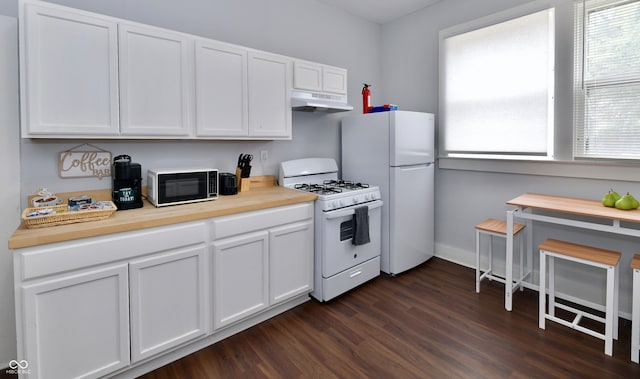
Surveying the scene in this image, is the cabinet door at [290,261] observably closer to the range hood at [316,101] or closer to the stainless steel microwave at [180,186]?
the stainless steel microwave at [180,186]

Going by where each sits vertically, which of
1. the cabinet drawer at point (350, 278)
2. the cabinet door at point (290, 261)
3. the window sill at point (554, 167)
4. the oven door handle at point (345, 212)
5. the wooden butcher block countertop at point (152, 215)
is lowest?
the cabinet drawer at point (350, 278)

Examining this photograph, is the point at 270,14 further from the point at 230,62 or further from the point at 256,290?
the point at 256,290

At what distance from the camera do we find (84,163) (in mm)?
2094

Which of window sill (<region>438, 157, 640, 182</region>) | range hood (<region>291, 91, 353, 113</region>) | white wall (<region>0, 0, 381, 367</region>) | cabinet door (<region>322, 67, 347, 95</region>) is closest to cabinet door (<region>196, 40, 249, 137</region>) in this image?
white wall (<region>0, 0, 381, 367</region>)

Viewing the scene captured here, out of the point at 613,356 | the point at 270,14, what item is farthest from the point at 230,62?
the point at 613,356

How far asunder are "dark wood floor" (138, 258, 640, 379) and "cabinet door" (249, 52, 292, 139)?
155cm

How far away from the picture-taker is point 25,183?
1.92m

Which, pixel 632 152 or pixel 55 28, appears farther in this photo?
pixel 632 152

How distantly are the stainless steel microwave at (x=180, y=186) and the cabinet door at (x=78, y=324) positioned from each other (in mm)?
573

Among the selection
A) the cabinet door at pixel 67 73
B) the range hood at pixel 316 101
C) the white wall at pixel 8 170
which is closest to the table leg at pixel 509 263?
the range hood at pixel 316 101

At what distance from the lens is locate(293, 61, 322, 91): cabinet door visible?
2.83 metres

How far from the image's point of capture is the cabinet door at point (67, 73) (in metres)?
1.67

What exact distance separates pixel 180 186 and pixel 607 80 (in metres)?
3.27

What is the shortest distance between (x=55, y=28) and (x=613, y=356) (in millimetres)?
3872
